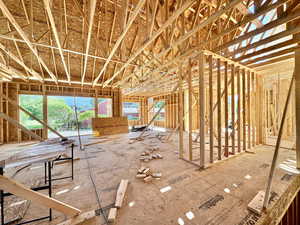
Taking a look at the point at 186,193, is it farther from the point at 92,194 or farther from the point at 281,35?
the point at 281,35

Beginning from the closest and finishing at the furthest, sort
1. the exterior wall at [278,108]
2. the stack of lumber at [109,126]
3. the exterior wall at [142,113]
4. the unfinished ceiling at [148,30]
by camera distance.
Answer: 1. the unfinished ceiling at [148,30]
2. the exterior wall at [278,108]
3. the stack of lumber at [109,126]
4. the exterior wall at [142,113]

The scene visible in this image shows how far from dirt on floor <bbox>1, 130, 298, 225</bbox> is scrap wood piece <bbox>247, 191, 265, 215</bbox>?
8 centimetres

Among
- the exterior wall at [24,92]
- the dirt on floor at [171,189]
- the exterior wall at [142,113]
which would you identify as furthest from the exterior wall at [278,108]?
the exterior wall at [24,92]

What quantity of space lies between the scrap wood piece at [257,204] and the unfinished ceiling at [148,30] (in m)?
3.20

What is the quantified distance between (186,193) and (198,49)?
3600 mm

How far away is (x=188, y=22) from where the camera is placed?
5.60 meters

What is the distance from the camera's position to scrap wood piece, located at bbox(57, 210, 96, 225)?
5.22ft

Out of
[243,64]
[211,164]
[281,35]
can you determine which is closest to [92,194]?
[211,164]

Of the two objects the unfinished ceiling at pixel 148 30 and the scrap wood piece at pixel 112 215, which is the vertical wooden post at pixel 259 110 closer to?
the unfinished ceiling at pixel 148 30

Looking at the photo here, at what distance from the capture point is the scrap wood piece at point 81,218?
5.22ft

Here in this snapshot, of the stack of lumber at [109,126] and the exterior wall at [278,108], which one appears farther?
the stack of lumber at [109,126]

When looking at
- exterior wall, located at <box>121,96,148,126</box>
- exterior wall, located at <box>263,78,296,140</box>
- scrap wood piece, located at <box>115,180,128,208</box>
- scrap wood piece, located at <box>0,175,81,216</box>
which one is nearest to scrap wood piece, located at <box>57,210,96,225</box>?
Result: scrap wood piece, located at <box>0,175,81,216</box>

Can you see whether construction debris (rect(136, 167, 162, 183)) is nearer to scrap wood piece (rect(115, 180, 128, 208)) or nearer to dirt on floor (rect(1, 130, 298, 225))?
dirt on floor (rect(1, 130, 298, 225))

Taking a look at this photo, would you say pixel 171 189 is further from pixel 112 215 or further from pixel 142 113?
pixel 142 113
